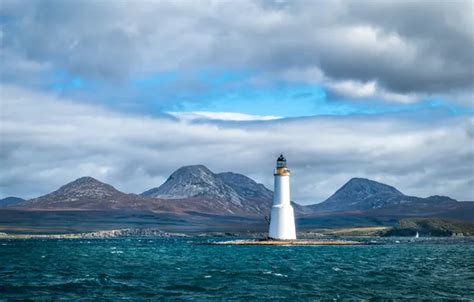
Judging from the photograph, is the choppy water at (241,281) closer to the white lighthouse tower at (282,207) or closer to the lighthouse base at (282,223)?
the white lighthouse tower at (282,207)

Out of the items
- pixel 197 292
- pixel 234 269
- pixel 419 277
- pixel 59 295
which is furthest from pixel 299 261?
pixel 59 295

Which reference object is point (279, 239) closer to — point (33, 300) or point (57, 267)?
point (57, 267)

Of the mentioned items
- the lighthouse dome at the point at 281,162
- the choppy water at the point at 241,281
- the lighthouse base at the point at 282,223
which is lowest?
the choppy water at the point at 241,281

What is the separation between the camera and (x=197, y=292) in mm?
42656

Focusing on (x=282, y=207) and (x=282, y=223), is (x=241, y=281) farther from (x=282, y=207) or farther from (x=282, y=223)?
(x=282, y=223)

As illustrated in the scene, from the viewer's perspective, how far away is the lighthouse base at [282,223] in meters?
105

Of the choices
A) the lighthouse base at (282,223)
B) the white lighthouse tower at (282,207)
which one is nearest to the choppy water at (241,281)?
the white lighthouse tower at (282,207)

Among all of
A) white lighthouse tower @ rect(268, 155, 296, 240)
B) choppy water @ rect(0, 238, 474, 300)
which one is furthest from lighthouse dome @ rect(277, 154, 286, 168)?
choppy water @ rect(0, 238, 474, 300)

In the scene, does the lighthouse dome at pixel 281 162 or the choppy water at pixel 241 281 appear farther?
the lighthouse dome at pixel 281 162

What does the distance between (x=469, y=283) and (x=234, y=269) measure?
21246 mm

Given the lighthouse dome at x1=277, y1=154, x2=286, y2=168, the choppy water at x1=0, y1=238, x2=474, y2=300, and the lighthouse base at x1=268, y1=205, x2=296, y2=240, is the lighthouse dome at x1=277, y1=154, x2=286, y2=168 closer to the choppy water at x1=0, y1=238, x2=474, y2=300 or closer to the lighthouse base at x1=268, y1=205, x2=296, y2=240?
the lighthouse base at x1=268, y1=205, x2=296, y2=240

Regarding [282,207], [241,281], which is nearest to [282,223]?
[282,207]

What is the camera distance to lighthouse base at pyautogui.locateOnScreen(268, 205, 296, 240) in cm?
10500

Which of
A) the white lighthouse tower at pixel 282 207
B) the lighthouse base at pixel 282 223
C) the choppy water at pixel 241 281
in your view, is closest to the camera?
the choppy water at pixel 241 281
